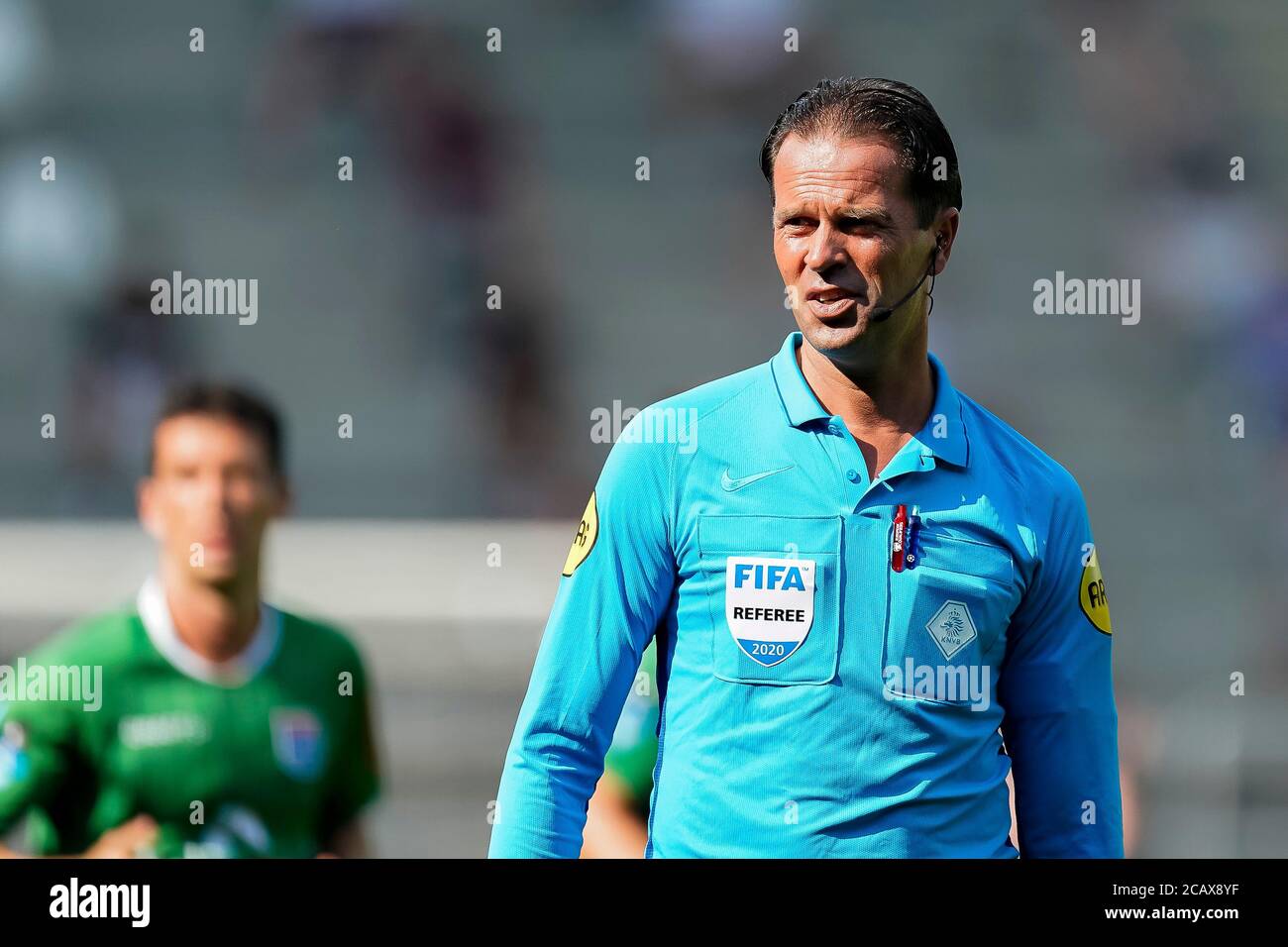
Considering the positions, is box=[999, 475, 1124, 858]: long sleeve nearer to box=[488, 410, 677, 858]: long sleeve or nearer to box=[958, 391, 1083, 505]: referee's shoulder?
box=[958, 391, 1083, 505]: referee's shoulder

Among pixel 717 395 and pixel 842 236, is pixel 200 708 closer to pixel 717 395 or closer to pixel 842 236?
pixel 717 395

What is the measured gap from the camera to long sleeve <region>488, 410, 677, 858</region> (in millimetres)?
1596

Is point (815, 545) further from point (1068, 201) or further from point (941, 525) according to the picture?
point (1068, 201)

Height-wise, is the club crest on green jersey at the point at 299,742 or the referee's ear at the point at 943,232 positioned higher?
the referee's ear at the point at 943,232

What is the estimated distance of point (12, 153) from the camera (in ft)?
15.8

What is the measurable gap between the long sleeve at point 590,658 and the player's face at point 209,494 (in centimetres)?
123

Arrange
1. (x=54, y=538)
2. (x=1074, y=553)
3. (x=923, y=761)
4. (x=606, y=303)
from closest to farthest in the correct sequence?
(x=923, y=761) < (x=1074, y=553) < (x=54, y=538) < (x=606, y=303)

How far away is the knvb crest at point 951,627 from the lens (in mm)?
1602

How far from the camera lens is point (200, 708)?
2527 mm

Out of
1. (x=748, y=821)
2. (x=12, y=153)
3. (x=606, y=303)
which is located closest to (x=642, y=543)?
(x=748, y=821)

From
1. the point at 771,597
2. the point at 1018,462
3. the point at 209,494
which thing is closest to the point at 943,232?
A: the point at 1018,462

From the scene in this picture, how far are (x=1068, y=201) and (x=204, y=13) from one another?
10.3 ft

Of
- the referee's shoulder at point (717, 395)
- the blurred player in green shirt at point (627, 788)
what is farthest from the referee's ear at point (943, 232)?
the blurred player in green shirt at point (627, 788)

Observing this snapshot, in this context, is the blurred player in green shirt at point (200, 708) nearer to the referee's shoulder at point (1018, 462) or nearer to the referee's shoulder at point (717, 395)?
the referee's shoulder at point (717, 395)
